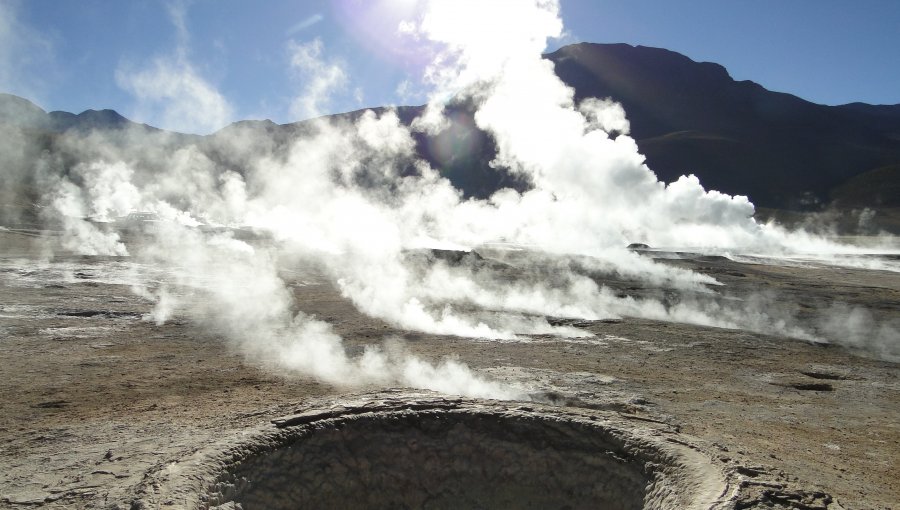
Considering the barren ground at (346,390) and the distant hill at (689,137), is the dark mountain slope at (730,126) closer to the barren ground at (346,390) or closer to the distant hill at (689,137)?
the distant hill at (689,137)

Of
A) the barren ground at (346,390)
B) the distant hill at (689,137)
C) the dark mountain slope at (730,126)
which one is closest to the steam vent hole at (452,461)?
the barren ground at (346,390)

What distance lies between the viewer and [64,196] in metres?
41.3

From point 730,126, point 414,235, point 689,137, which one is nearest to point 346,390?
point 414,235

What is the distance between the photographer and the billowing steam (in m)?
11.4

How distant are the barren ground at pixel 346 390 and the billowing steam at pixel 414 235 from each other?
0.78m

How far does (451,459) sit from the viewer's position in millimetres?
5207

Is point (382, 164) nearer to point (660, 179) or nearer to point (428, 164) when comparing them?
point (428, 164)

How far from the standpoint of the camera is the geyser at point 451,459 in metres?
4.61

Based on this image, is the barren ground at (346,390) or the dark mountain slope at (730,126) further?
the dark mountain slope at (730,126)

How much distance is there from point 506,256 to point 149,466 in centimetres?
2312

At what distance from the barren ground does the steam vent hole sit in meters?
0.66

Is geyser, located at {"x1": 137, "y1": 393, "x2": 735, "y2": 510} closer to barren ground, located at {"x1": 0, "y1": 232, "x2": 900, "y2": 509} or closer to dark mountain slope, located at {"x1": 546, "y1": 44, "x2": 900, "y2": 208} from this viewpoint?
barren ground, located at {"x1": 0, "y1": 232, "x2": 900, "y2": 509}

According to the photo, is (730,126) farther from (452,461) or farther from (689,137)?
(452,461)

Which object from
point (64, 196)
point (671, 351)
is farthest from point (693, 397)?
point (64, 196)
